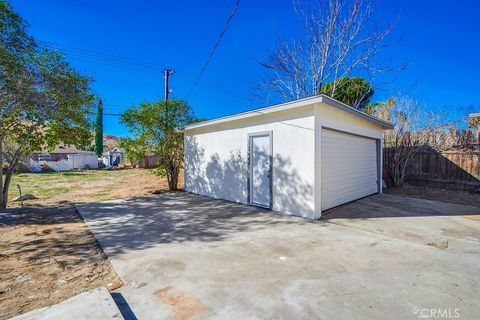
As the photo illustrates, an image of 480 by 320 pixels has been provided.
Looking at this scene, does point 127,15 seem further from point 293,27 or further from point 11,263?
point 11,263

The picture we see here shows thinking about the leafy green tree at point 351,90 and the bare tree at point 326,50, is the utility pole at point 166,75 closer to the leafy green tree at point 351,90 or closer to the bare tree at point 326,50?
the bare tree at point 326,50

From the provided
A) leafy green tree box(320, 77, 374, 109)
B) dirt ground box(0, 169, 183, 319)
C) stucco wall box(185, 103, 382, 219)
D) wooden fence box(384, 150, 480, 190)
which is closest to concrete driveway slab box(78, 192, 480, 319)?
dirt ground box(0, 169, 183, 319)

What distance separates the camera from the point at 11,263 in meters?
3.17

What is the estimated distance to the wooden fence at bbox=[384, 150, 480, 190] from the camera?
27.3 ft

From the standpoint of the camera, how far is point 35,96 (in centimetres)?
529

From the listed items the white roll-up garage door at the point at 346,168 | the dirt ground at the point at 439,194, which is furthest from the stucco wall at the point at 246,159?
the dirt ground at the point at 439,194

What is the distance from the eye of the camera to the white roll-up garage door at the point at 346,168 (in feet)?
19.6

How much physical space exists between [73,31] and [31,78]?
4.90 meters

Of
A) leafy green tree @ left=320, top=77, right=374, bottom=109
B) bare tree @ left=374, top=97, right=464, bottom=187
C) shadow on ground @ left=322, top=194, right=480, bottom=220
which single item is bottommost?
shadow on ground @ left=322, top=194, right=480, bottom=220

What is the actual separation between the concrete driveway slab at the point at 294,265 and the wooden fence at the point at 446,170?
3887 millimetres

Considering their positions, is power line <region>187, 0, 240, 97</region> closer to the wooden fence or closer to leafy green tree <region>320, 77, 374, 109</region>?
leafy green tree <region>320, 77, 374, 109</region>

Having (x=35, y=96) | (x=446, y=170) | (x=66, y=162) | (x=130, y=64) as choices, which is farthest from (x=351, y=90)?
(x=66, y=162)

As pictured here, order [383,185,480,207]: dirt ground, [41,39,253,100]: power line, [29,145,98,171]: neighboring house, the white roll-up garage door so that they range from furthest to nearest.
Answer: [29,145,98,171]: neighboring house → [41,39,253,100]: power line → [383,185,480,207]: dirt ground → the white roll-up garage door

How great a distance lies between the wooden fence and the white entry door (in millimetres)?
6457
